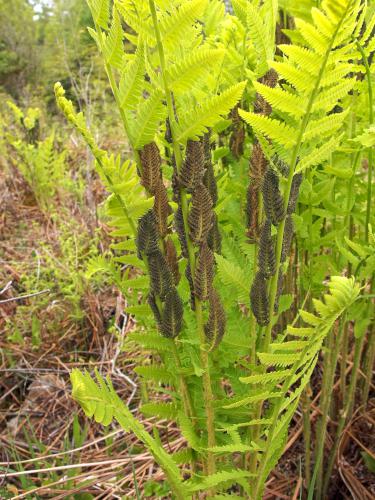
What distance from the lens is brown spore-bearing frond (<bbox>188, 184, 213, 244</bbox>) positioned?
2.17ft

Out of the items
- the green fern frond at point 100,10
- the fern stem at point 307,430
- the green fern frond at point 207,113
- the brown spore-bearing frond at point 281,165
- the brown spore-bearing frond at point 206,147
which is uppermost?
the green fern frond at point 100,10

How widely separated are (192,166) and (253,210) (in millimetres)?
162

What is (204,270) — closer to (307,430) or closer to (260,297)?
(260,297)

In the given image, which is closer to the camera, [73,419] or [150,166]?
[150,166]

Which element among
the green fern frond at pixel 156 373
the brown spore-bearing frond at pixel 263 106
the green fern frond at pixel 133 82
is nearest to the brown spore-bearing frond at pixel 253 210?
the brown spore-bearing frond at pixel 263 106

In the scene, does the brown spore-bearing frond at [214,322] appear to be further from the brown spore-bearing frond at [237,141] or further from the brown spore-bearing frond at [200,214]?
the brown spore-bearing frond at [237,141]

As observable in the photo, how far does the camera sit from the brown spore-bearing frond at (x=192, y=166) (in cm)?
65

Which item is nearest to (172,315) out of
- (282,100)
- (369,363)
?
(282,100)

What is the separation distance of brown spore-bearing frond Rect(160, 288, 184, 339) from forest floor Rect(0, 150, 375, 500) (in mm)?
250

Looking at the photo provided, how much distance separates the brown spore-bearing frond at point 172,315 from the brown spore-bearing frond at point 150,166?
0.51 feet

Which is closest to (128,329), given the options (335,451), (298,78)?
(335,451)

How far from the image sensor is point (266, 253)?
0.70m

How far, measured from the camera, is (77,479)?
4.74 feet

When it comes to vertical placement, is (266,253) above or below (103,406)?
above
